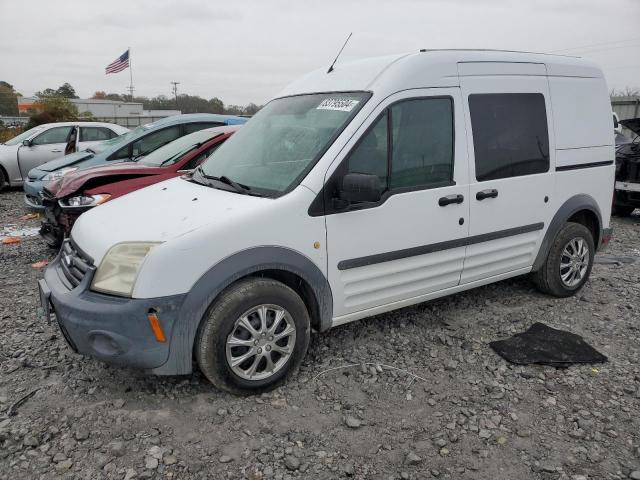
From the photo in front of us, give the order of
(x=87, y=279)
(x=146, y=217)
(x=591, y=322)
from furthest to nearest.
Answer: (x=591, y=322) → (x=146, y=217) → (x=87, y=279)

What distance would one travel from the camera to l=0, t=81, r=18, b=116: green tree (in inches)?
1914

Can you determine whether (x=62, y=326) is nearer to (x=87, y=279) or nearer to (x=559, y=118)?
(x=87, y=279)

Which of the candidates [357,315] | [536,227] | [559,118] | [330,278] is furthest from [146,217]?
[559,118]

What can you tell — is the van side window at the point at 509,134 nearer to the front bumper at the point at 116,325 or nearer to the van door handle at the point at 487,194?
the van door handle at the point at 487,194

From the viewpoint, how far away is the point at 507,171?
408 centimetres

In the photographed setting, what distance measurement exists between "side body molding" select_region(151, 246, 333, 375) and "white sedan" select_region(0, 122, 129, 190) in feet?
32.6

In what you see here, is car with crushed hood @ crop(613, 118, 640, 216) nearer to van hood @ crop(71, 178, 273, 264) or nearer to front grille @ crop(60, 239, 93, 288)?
van hood @ crop(71, 178, 273, 264)

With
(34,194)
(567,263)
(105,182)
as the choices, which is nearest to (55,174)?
(34,194)

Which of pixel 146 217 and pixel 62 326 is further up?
pixel 146 217

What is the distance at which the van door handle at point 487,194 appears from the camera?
3.89 metres

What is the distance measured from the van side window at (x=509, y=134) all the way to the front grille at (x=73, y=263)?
2.80 m

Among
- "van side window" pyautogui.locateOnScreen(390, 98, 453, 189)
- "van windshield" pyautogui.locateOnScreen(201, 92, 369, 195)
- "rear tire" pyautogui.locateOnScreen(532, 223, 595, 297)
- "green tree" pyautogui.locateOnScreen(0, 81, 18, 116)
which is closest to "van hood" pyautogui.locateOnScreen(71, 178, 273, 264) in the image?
"van windshield" pyautogui.locateOnScreen(201, 92, 369, 195)

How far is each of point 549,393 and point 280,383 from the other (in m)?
1.71

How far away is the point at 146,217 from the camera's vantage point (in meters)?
3.22
